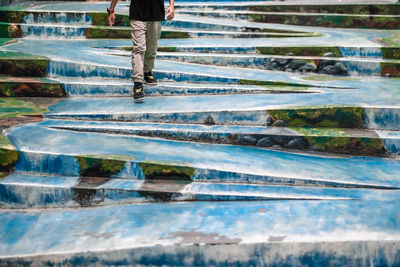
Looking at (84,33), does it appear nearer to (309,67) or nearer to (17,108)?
(17,108)

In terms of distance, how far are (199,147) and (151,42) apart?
54.5 inches

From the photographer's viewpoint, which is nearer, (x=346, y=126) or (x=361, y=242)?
(x=361, y=242)

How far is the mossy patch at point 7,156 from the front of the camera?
126 inches

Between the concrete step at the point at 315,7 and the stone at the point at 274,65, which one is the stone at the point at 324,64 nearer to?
the stone at the point at 274,65

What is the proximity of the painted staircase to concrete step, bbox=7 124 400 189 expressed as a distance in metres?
0.01

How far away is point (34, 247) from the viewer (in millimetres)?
2529

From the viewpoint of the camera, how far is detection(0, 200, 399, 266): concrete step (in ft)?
7.93

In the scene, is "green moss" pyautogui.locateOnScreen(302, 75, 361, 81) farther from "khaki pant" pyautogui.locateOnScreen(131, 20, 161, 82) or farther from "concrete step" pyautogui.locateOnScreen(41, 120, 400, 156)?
"khaki pant" pyautogui.locateOnScreen(131, 20, 161, 82)

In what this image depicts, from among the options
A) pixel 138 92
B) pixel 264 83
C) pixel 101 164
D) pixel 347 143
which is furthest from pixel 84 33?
pixel 347 143

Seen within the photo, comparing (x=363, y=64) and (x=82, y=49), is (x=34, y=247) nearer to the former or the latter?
(x=82, y=49)

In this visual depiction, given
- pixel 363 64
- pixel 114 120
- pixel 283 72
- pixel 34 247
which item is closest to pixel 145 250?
pixel 34 247

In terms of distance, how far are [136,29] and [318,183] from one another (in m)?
2.18

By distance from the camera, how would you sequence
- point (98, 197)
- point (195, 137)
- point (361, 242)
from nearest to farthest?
point (361, 242), point (98, 197), point (195, 137)

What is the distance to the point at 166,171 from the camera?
313cm
